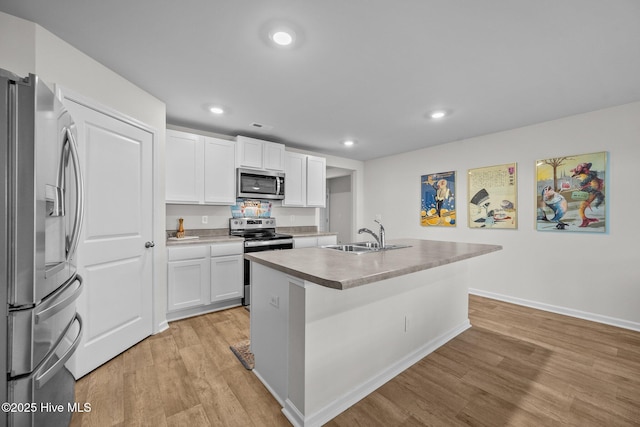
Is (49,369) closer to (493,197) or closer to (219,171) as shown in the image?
(219,171)

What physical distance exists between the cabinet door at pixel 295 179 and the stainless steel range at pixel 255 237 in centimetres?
48

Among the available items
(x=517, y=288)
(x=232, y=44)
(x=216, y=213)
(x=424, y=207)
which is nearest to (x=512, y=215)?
(x=517, y=288)

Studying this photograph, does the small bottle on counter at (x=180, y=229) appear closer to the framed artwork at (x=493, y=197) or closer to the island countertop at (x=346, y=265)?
the island countertop at (x=346, y=265)

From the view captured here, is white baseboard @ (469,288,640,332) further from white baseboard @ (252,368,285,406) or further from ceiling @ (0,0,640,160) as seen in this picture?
white baseboard @ (252,368,285,406)

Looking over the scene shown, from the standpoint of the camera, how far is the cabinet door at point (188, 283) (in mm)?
2920

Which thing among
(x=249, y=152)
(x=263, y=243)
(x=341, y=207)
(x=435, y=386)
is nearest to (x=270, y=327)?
(x=435, y=386)

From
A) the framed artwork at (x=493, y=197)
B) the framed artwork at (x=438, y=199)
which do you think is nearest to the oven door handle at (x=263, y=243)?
the framed artwork at (x=438, y=199)

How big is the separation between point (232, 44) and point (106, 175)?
143 centimetres

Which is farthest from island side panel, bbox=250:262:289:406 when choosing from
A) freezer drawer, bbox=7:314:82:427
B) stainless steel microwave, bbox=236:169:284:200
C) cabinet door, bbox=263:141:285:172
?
cabinet door, bbox=263:141:285:172

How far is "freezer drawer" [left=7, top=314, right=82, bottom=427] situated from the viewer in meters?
0.99

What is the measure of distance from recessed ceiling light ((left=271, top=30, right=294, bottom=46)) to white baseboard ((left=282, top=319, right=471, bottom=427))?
2292 millimetres

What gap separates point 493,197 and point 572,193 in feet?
2.72

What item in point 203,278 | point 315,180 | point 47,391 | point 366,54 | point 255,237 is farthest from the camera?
point 315,180

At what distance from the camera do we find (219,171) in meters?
3.54
